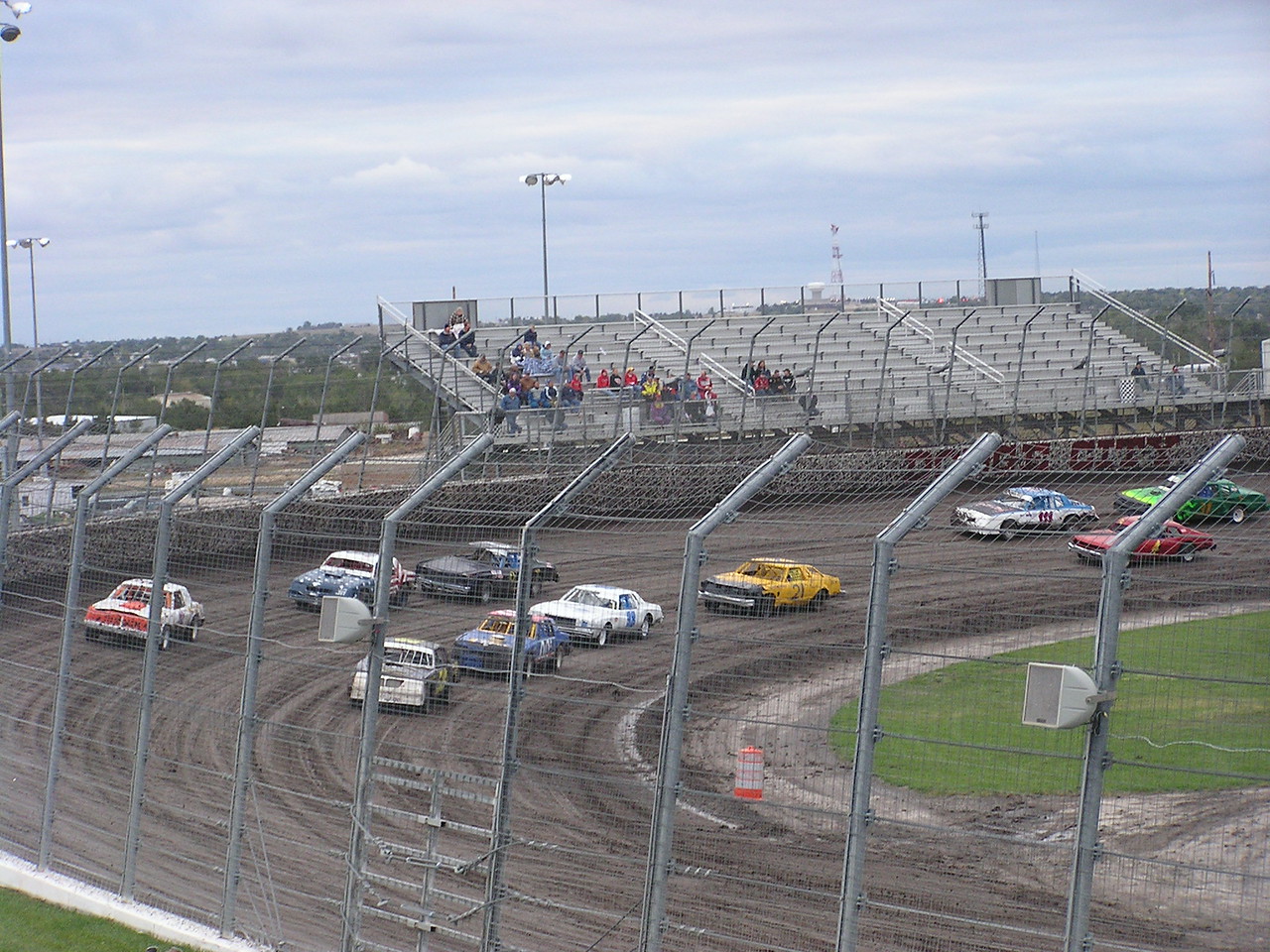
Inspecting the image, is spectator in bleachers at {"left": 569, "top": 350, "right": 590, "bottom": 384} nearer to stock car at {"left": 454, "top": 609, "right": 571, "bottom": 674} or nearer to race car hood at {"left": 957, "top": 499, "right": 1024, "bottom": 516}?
stock car at {"left": 454, "top": 609, "right": 571, "bottom": 674}

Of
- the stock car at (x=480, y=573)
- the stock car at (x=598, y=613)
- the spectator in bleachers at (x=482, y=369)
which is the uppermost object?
the spectator in bleachers at (x=482, y=369)

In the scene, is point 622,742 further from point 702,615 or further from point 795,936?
point 795,936

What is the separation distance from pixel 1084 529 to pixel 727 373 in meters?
21.2

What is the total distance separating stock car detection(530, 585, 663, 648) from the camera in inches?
215

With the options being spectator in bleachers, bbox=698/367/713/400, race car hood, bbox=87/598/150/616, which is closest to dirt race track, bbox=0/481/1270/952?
race car hood, bbox=87/598/150/616

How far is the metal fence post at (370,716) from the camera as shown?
5672 millimetres

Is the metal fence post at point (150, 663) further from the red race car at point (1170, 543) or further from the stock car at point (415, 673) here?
the red race car at point (1170, 543)

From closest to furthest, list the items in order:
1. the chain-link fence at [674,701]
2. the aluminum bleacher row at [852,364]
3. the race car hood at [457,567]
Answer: the chain-link fence at [674,701], the race car hood at [457,567], the aluminum bleacher row at [852,364]

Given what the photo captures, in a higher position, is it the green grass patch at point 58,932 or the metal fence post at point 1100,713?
the metal fence post at point 1100,713

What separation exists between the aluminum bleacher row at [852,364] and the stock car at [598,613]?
13.4 m

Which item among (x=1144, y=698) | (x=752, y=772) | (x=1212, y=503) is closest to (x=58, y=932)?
(x=752, y=772)

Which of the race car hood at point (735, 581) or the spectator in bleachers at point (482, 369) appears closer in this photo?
the race car hood at point (735, 581)

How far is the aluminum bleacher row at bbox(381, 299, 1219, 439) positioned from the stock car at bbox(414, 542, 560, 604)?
13.1 metres

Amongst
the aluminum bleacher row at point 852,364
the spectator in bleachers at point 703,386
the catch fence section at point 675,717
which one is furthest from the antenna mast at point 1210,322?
the catch fence section at point 675,717
